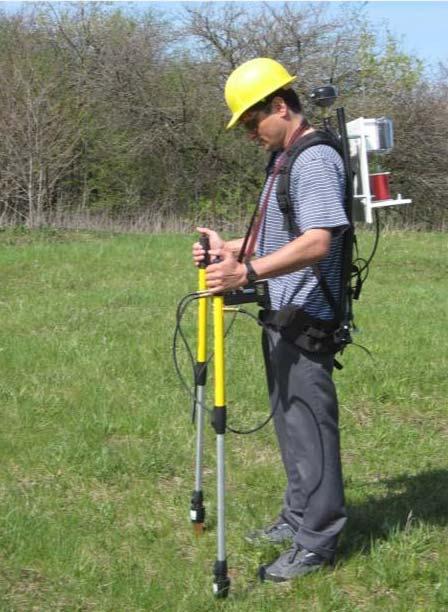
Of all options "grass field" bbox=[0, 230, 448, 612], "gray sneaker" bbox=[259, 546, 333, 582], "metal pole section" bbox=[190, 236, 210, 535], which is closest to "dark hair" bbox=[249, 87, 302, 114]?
"metal pole section" bbox=[190, 236, 210, 535]

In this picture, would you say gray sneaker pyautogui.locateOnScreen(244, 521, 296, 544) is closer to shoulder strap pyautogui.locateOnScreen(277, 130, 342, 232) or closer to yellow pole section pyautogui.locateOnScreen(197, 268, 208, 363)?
yellow pole section pyautogui.locateOnScreen(197, 268, 208, 363)

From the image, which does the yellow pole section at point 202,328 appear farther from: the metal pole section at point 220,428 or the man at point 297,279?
the metal pole section at point 220,428

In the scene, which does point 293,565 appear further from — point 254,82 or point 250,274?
point 254,82

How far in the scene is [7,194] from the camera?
A: 1920 cm

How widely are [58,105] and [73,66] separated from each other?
355cm

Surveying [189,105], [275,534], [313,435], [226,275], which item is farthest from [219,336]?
[189,105]

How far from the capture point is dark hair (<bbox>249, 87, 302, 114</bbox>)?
3.55 meters

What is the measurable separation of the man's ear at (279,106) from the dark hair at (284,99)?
0.4 inches

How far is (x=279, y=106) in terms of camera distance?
3.59 m

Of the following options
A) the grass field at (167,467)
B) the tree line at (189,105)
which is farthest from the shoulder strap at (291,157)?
the tree line at (189,105)

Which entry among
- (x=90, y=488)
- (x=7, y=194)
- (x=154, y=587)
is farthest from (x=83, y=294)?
(x=7, y=194)

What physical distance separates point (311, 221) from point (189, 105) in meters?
19.7

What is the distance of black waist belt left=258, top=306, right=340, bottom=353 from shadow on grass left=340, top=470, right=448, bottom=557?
1.01 m

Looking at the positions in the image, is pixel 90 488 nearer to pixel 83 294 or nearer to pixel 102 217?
pixel 83 294
